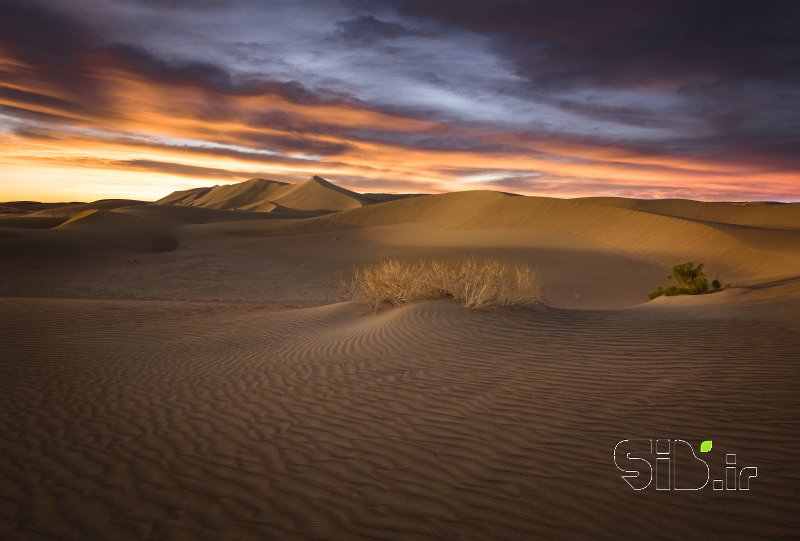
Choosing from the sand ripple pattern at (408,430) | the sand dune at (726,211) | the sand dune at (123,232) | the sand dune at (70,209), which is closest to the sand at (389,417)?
the sand ripple pattern at (408,430)

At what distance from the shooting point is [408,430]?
4.90 metres

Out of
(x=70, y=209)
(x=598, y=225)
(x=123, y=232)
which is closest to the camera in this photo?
(x=598, y=225)

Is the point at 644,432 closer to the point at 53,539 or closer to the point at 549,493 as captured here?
the point at 549,493

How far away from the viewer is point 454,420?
5047 millimetres

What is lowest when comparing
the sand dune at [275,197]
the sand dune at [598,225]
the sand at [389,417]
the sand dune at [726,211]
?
the sand at [389,417]

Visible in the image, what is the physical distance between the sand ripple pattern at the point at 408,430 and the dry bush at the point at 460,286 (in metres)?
0.71

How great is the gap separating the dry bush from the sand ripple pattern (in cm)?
71

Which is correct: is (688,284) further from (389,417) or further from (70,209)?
(70,209)

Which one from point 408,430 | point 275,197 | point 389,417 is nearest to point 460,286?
point 389,417

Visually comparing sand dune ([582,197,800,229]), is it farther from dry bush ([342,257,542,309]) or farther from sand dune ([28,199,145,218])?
sand dune ([28,199,145,218])

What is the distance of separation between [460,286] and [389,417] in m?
5.95

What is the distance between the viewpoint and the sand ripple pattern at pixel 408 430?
10.9 ft

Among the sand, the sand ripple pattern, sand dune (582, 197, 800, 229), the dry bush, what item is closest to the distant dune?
sand dune (582, 197, 800, 229)

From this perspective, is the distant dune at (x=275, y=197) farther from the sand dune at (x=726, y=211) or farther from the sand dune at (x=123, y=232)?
the sand dune at (x=726, y=211)
